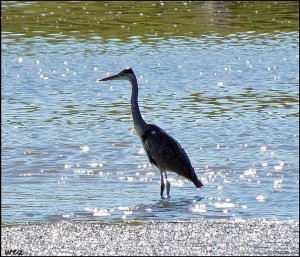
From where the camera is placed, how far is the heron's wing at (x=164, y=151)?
437 inches

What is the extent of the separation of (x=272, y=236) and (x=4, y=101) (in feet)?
32.6

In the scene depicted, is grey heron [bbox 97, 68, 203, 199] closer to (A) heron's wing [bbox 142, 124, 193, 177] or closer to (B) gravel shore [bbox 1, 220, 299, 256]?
(A) heron's wing [bbox 142, 124, 193, 177]

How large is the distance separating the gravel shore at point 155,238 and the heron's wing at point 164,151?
6.48 feet

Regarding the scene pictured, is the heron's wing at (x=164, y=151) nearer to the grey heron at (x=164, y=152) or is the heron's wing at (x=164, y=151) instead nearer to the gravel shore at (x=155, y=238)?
the grey heron at (x=164, y=152)

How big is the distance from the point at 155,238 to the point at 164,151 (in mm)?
3031

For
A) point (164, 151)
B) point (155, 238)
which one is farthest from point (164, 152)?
point (155, 238)

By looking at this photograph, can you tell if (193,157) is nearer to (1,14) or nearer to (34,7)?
(1,14)

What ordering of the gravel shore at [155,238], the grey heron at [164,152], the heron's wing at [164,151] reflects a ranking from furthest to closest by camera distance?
the heron's wing at [164,151]
the grey heron at [164,152]
the gravel shore at [155,238]

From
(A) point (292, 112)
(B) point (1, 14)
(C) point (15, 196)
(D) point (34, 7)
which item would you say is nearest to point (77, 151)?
(C) point (15, 196)

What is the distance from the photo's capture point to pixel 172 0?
1421 inches

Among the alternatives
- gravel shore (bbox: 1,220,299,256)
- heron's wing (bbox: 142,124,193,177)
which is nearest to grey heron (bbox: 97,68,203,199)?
heron's wing (bbox: 142,124,193,177)

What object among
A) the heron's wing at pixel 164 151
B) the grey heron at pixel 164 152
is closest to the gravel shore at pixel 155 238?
the grey heron at pixel 164 152

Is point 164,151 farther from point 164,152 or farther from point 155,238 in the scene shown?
point 155,238

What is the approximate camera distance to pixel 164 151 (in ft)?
36.8
